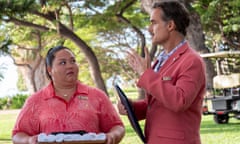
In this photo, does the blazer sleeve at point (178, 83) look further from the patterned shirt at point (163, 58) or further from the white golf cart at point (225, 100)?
the white golf cart at point (225, 100)

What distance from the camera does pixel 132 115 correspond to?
10.7 feet

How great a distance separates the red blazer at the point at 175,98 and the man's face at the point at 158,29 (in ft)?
0.33

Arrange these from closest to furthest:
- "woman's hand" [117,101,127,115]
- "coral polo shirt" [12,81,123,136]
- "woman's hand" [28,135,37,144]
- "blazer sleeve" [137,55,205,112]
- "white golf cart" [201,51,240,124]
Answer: "blazer sleeve" [137,55,205,112] < "woman's hand" [117,101,127,115] < "woman's hand" [28,135,37,144] < "coral polo shirt" [12,81,123,136] < "white golf cart" [201,51,240,124]

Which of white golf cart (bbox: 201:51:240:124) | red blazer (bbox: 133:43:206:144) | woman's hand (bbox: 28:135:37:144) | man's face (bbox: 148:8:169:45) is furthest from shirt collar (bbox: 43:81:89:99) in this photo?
white golf cart (bbox: 201:51:240:124)

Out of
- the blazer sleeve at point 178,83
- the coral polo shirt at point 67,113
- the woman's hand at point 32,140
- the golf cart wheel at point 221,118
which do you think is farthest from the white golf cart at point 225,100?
the blazer sleeve at point 178,83

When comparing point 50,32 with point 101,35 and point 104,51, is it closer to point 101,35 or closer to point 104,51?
point 101,35

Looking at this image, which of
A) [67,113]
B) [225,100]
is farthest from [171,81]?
[225,100]

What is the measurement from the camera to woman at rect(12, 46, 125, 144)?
3.72 metres

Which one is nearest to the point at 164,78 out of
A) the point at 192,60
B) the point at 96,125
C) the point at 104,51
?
the point at 192,60

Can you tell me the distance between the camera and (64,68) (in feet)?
12.3

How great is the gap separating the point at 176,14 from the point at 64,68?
88 centimetres

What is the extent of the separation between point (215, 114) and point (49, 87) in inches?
436

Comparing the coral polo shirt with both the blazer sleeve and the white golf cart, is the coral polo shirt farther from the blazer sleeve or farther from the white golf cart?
the white golf cart

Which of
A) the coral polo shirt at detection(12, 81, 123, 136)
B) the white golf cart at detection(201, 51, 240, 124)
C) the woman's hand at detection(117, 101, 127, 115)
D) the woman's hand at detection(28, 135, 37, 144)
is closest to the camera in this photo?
the woman's hand at detection(117, 101, 127, 115)
